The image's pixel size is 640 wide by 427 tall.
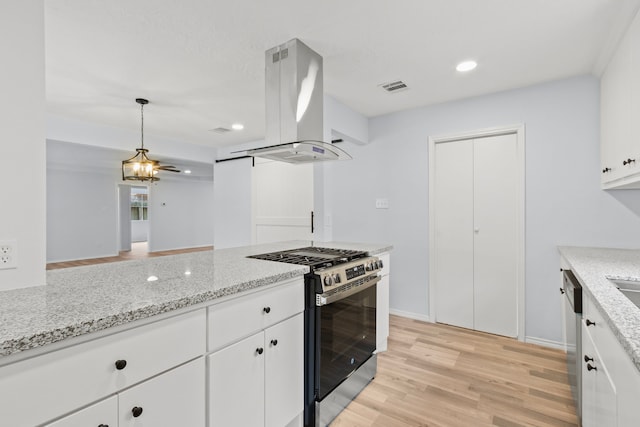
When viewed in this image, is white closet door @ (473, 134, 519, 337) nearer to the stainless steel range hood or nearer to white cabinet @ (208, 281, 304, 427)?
the stainless steel range hood

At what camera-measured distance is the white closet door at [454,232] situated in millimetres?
3277

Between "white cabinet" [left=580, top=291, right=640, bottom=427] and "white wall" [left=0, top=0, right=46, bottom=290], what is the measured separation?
6.90 ft

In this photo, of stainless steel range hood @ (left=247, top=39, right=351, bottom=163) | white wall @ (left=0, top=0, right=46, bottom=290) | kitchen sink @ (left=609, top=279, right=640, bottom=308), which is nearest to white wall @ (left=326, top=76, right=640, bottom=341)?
stainless steel range hood @ (left=247, top=39, right=351, bottom=163)

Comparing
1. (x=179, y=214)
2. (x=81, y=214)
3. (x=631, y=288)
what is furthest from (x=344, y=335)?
(x=179, y=214)

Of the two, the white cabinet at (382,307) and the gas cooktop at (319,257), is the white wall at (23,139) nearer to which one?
the gas cooktop at (319,257)

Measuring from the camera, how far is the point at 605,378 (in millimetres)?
1162

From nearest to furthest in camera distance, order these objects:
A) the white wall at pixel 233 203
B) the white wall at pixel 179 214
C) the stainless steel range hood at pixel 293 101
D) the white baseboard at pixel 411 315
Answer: the stainless steel range hood at pixel 293 101
the white baseboard at pixel 411 315
the white wall at pixel 233 203
the white wall at pixel 179 214

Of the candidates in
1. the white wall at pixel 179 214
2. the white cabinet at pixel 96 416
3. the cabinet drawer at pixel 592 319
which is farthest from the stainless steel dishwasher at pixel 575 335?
the white wall at pixel 179 214

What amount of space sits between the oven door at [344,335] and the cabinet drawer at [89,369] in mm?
803

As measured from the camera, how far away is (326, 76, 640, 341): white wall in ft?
8.73

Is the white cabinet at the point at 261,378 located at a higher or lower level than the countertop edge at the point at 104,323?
lower

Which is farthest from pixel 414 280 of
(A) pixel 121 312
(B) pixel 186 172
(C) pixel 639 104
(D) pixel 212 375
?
(B) pixel 186 172

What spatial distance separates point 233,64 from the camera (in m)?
2.54

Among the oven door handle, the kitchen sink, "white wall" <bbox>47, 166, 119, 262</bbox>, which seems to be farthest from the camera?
"white wall" <bbox>47, 166, 119, 262</bbox>
